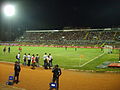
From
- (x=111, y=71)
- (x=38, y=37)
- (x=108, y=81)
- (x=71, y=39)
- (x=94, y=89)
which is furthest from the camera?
(x=38, y=37)

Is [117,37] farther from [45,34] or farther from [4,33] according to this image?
[4,33]

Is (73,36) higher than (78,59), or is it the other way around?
(73,36)

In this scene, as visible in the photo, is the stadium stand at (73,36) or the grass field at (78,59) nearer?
the grass field at (78,59)

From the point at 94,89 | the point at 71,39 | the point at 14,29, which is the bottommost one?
the point at 94,89

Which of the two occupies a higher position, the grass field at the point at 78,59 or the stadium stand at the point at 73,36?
the stadium stand at the point at 73,36

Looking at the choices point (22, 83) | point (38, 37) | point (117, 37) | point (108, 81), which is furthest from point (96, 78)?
point (38, 37)

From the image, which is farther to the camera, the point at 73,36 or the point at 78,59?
the point at 73,36

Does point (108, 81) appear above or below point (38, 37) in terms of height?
below

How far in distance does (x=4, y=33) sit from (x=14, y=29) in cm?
1176

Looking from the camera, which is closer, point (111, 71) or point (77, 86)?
point (77, 86)

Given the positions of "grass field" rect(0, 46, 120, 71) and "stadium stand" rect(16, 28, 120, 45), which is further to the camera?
"stadium stand" rect(16, 28, 120, 45)

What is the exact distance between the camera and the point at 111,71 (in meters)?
18.2

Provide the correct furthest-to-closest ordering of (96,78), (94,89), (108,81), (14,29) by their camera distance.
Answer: (14,29)
(96,78)
(108,81)
(94,89)

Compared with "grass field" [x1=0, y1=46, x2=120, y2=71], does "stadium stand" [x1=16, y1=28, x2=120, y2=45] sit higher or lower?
higher
